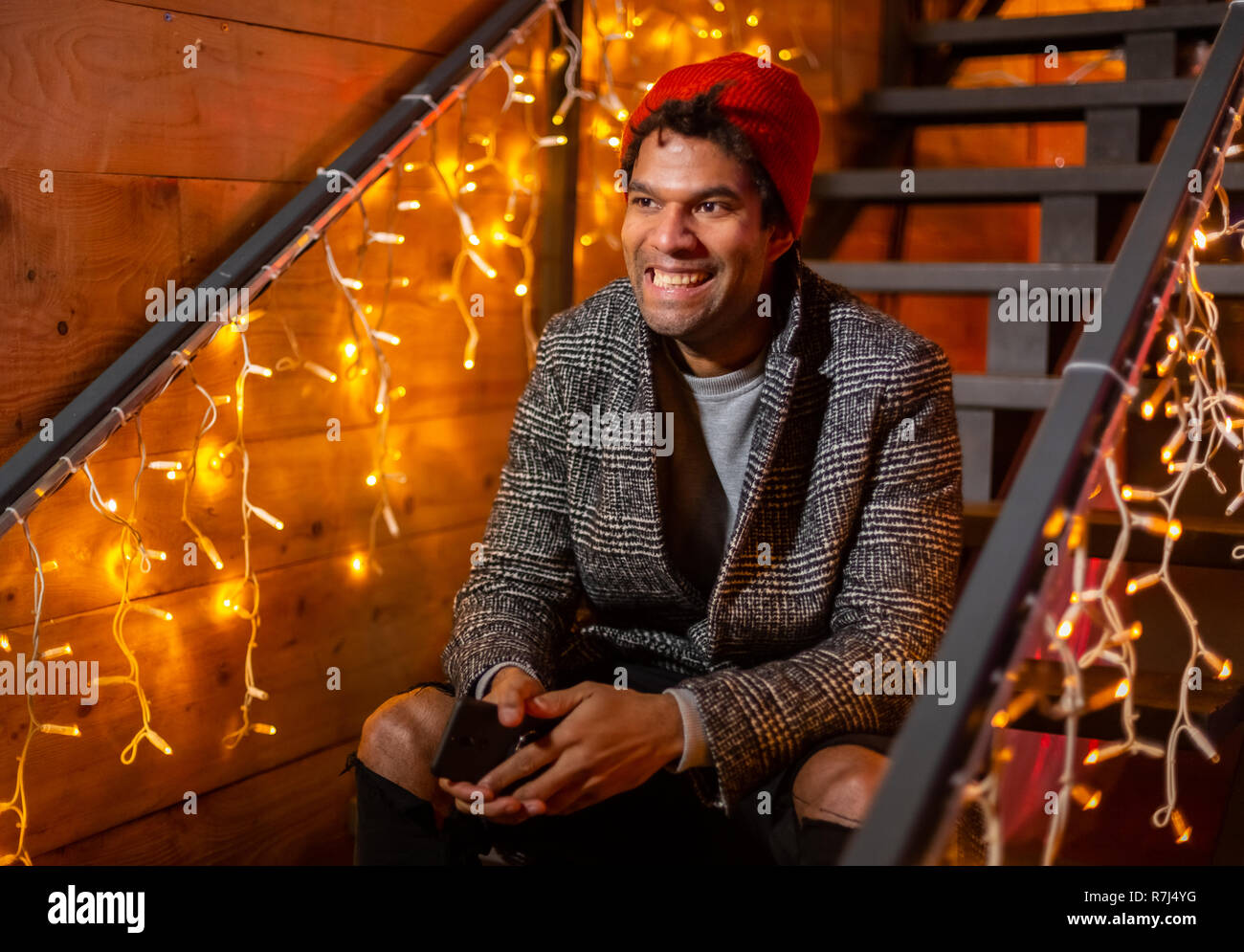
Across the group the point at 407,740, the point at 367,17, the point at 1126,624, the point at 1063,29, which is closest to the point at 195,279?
the point at 367,17

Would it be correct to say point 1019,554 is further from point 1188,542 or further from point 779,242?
point 1188,542

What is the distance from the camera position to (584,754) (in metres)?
1.32

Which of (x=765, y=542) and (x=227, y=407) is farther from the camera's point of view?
(x=227, y=407)

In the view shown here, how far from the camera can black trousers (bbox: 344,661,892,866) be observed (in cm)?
142

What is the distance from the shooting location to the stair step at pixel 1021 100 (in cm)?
269

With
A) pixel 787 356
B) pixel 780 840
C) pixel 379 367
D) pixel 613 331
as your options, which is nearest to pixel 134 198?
pixel 379 367

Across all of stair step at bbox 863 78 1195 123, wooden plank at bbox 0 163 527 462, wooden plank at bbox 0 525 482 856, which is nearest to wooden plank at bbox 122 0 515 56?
wooden plank at bbox 0 163 527 462

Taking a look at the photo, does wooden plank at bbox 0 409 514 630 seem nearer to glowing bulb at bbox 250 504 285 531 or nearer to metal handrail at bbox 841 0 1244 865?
glowing bulb at bbox 250 504 285 531

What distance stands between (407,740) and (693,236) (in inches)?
28.1

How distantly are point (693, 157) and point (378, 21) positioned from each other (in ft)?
2.43

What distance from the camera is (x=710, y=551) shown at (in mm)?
1634

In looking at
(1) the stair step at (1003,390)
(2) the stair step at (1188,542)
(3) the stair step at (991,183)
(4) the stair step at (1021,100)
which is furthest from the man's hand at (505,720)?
(4) the stair step at (1021,100)

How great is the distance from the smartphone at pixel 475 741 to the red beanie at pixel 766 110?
76 cm

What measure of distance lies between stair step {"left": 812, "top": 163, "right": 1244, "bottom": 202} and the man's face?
1245 millimetres
